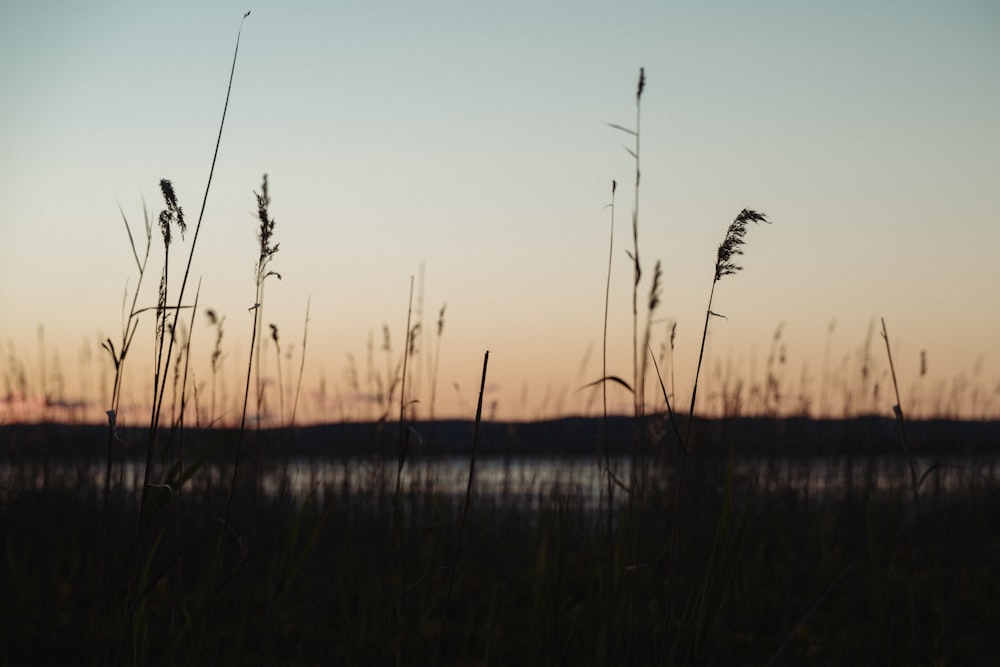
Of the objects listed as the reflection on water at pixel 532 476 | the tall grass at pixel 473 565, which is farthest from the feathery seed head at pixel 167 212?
the reflection on water at pixel 532 476

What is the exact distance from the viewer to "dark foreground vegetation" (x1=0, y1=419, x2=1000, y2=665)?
1.59 metres

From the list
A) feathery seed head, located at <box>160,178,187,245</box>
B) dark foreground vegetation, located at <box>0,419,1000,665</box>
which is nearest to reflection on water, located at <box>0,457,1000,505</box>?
dark foreground vegetation, located at <box>0,419,1000,665</box>

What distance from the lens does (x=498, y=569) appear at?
4.10 meters

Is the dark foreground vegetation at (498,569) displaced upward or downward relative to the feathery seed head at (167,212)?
downward

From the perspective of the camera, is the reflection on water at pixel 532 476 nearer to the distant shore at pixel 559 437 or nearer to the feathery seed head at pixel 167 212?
the distant shore at pixel 559 437

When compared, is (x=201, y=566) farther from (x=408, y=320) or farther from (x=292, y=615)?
(x=408, y=320)

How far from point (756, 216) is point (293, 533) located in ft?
3.23

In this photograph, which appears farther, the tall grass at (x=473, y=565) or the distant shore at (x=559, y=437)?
the distant shore at (x=559, y=437)

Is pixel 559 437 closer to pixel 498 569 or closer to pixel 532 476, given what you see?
pixel 532 476

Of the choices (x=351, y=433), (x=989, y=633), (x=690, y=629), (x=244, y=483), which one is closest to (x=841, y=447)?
(x=989, y=633)

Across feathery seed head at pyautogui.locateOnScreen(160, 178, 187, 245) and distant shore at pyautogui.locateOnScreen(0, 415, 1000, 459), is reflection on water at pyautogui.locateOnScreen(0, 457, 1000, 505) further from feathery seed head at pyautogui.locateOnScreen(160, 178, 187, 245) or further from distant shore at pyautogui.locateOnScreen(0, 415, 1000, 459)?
feathery seed head at pyautogui.locateOnScreen(160, 178, 187, 245)

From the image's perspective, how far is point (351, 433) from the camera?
4.66 metres

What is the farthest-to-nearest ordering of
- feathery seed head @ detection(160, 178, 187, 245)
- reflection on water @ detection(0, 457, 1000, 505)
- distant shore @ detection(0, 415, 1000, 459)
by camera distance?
distant shore @ detection(0, 415, 1000, 459), reflection on water @ detection(0, 457, 1000, 505), feathery seed head @ detection(160, 178, 187, 245)

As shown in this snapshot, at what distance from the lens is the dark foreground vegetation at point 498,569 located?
5.21 feet
